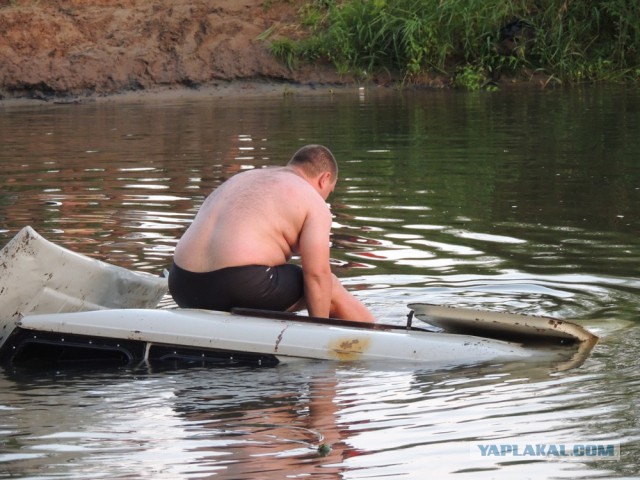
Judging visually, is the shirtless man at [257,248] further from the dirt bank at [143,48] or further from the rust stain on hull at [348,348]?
the dirt bank at [143,48]

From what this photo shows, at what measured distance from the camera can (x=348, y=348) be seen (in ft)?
20.3

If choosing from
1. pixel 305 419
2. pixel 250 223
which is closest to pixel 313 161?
pixel 250 223

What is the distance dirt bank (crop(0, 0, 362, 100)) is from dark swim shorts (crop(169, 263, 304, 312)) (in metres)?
15.6

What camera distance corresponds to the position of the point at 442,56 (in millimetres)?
21578

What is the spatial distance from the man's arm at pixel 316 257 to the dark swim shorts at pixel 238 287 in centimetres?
12

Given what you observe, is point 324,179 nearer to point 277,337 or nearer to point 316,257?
point 316,257

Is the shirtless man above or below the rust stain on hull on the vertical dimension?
above

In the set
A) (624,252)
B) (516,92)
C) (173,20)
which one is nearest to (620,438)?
(624,252)

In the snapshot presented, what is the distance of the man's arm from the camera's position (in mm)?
6492

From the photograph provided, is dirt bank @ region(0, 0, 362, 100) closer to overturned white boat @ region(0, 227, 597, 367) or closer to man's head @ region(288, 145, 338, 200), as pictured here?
man's head @ region(288, 145, 338, 200)

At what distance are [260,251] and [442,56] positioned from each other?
15.5 metres

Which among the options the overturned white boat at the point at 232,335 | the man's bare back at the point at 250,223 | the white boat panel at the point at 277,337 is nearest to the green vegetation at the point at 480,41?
the man's bare back at the point at 250,223

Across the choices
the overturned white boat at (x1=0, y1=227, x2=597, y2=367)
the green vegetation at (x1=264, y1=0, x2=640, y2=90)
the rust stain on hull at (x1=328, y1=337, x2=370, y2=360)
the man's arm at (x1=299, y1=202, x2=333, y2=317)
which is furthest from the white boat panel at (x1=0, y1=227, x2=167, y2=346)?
the green vegetation at (x1=264, y1=0, x2=640, y2=90)

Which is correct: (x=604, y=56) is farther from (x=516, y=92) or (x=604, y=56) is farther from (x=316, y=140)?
(x=316, y=140)
